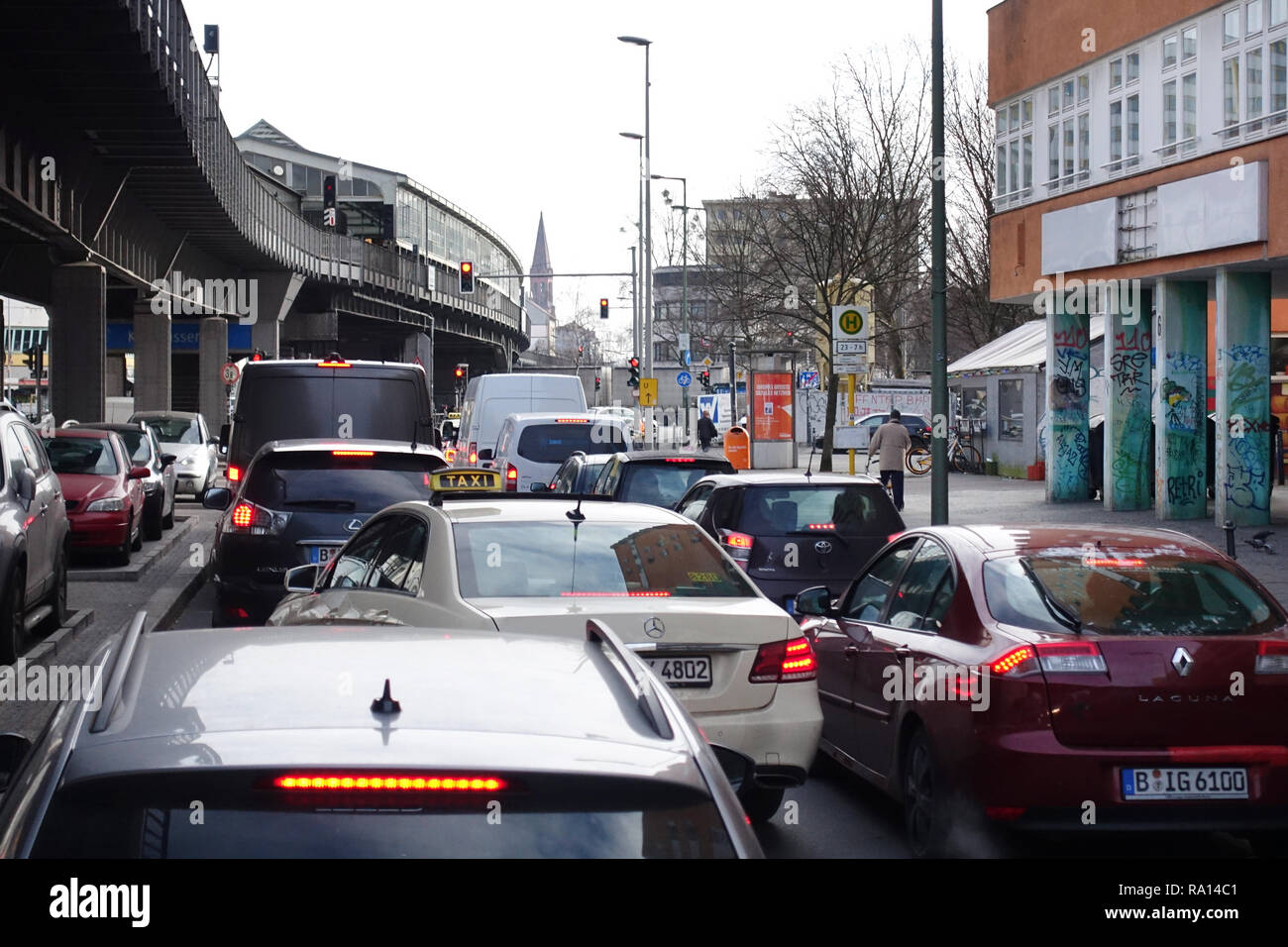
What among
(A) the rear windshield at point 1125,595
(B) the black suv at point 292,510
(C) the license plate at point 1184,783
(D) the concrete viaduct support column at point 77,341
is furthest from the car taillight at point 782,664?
(D) the concrete viaduct support column at point 77,341

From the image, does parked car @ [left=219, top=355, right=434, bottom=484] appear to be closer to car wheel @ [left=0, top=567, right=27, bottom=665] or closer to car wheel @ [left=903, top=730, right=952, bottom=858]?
car wheel @ [left=0, top=567, right=27, bottom=665]

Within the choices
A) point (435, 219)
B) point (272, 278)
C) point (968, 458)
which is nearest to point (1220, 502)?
point (968, 458)

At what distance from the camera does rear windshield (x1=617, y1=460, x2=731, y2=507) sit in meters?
15.5

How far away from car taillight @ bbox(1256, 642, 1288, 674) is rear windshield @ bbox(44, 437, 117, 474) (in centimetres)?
1473

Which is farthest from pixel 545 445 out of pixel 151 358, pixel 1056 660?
pixel 151 358

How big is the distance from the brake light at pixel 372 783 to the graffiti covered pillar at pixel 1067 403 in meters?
27.2

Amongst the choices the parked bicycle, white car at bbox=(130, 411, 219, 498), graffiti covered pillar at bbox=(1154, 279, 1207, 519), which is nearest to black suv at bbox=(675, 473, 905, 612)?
graffiti covered pillar at bbox=(1154, 279, 1207, 519)

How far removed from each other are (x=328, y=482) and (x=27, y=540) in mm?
2147

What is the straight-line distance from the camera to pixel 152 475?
2069cm

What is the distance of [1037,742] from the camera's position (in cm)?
614

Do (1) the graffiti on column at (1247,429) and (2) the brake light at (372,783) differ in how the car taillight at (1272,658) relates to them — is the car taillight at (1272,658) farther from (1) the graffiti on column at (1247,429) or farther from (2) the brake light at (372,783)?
(1) the graffiti on column at (1247,429)

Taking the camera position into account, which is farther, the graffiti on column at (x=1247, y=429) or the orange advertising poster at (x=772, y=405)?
the orange advertising poster at (x=772, y=405)

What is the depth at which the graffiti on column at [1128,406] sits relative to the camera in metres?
26.5
